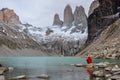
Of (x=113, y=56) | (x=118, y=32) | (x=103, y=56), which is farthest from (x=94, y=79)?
(x=118, y=32)

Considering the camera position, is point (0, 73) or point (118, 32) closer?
point (0, 73)

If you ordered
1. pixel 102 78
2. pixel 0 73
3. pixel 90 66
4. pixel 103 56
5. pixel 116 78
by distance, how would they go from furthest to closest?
pixel 103 56 → pixel 90 66 → pixel 0 73 → pixel 102 78 → pixel 116 78

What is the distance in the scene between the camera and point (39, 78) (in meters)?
41.5

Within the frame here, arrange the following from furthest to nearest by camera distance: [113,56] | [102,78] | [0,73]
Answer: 1. [113,56]
2. [0,73]
3. [102,78]

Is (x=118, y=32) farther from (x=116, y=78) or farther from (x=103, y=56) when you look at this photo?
(x=116, y=78)

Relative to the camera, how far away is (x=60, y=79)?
40.2m

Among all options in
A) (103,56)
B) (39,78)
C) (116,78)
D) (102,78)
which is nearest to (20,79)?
(39,78)

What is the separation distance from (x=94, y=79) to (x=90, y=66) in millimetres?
23596

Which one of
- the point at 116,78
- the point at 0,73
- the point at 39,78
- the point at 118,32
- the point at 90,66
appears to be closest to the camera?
the point at 116,78

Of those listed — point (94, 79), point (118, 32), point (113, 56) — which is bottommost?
point (94, 79)

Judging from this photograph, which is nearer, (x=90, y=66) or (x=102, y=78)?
(x=102, y=78)

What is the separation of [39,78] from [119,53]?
103004 mm

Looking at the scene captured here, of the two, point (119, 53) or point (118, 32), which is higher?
point (118, 32)

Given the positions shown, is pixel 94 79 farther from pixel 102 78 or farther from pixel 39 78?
pixel 39 78
